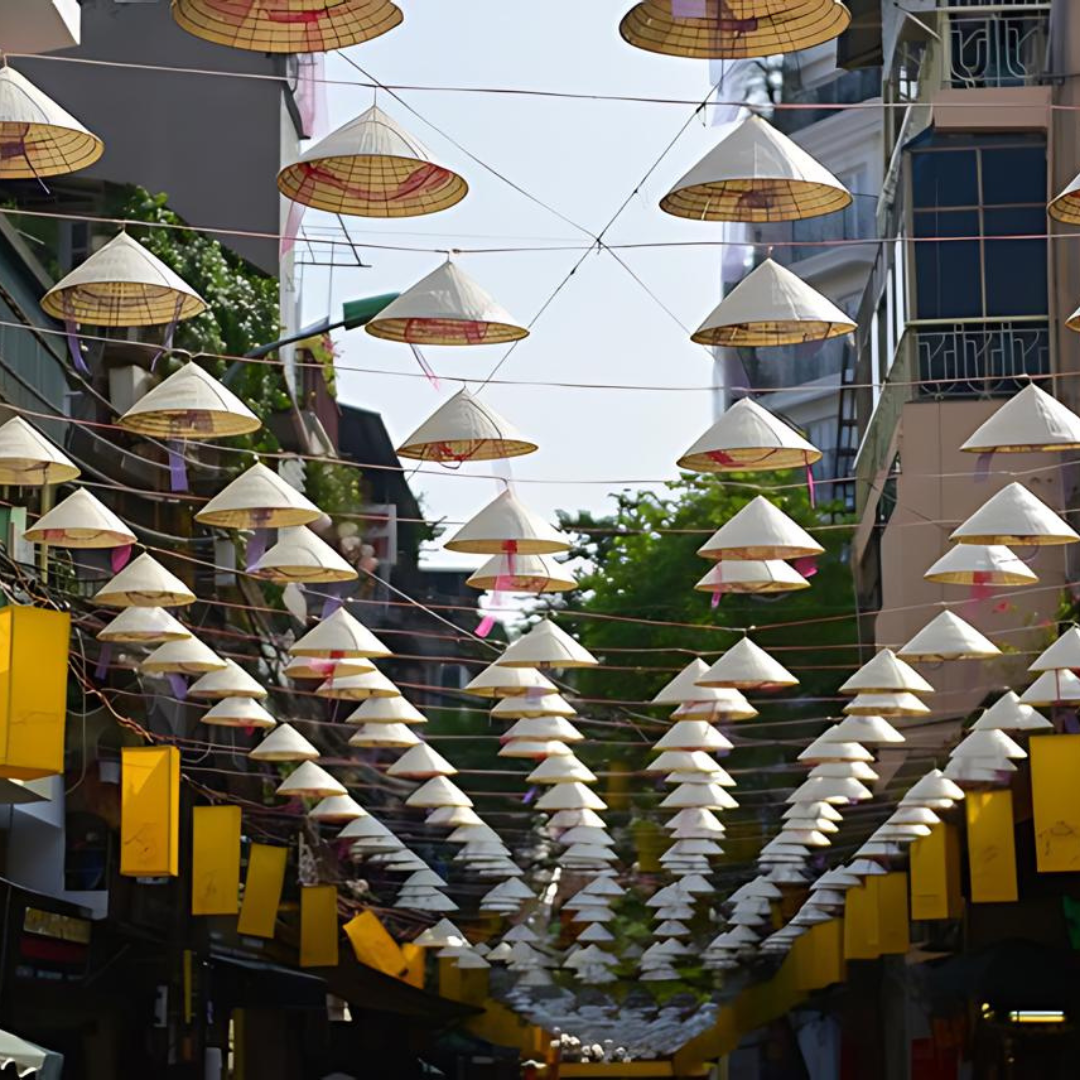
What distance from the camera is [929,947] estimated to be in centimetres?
3534

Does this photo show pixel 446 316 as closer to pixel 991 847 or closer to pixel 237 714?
pixel 237 714

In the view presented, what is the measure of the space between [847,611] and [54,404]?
14.4 metres

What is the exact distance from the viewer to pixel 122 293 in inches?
566

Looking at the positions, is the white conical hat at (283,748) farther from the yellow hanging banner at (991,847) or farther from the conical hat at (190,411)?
the conical hat at (190,411)

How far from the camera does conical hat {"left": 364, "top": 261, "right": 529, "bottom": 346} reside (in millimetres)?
13800

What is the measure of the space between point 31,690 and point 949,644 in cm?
785

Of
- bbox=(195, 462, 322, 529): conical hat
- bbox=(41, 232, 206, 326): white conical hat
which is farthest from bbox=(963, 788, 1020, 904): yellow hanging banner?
bbox=(41, 232, 206, 326): white conical hat

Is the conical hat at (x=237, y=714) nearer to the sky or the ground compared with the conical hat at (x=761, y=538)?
nearer to the ground

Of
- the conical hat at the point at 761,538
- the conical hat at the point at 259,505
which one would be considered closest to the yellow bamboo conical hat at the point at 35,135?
the conical hat at the point at 259,505

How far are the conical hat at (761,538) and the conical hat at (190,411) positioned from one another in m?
3.90

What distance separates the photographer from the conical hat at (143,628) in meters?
20.0

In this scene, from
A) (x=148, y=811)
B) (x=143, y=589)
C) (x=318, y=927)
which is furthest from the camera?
(x=318, y=927)

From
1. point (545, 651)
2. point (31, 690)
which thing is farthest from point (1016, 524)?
point (31, 690)

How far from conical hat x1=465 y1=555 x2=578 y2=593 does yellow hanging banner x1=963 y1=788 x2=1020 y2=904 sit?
7752mm
